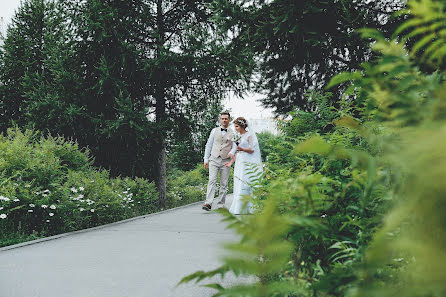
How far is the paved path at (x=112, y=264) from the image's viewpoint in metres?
3.66

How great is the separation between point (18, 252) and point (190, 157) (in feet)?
71.9

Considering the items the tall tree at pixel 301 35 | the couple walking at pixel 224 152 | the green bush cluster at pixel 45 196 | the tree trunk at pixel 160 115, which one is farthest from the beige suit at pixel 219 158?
the tree trunk at pixel 160 115

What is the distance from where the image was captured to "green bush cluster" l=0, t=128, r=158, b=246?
21.0 ft

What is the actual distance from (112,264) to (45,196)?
279 centimetres

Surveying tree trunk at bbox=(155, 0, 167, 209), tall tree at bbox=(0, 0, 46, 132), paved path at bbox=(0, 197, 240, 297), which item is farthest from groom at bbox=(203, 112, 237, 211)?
tall tree at bbox=(0, 0, 46, 132)

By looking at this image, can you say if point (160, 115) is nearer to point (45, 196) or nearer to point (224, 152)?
point (224, 152)

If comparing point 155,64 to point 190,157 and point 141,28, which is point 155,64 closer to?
point 141,28

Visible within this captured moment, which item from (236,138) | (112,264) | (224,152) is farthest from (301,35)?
(112,264)

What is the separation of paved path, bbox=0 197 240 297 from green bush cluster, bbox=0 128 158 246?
56cm

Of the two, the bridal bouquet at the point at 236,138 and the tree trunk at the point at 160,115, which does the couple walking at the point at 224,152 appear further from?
the tree trunk at the point at 160,115

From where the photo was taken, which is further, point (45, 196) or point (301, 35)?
point (301, 35)

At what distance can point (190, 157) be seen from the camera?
27.2 meters

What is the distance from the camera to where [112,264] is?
464 cm

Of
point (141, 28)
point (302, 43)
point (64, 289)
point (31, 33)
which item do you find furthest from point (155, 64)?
point (31, 33)
